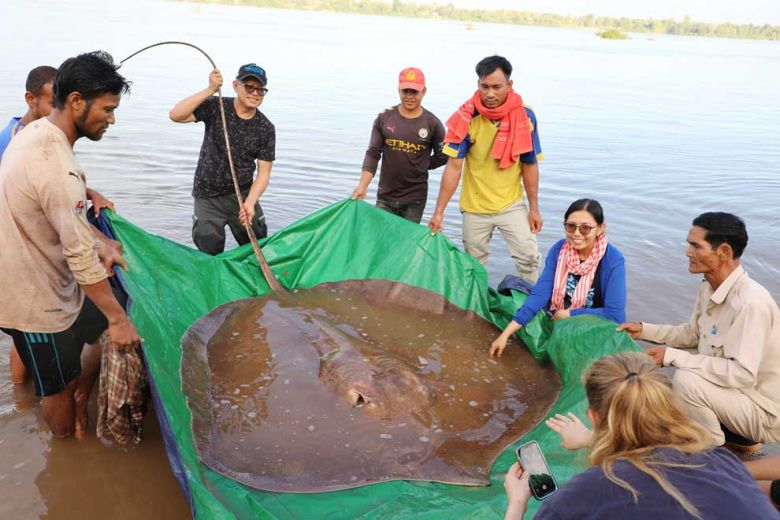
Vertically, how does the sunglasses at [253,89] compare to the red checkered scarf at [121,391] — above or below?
above

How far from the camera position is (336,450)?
2920 mm

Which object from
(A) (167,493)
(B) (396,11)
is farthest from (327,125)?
(B) (396,11)

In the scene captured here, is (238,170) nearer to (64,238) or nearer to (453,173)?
(453,173)

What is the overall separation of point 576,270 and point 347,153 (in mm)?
7908

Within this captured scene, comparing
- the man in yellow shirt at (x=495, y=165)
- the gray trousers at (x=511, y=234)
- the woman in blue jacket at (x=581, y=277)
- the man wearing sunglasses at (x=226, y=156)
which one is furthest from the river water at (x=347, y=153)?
the woman in blue jacket at (x=581, y=277)

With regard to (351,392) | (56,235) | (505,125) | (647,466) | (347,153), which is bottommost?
(351,392)

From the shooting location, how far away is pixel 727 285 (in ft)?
11.5

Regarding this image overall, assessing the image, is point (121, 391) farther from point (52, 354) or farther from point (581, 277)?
point (581, 277)

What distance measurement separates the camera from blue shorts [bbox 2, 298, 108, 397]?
10.2 feet

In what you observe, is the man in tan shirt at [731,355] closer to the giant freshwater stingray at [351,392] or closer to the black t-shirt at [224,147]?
the giant freshwater stingray at [351,392]

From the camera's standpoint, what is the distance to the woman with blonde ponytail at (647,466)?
1.64 m

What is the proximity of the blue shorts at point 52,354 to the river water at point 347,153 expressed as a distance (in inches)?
19.8

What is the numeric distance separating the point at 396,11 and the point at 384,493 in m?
83.8

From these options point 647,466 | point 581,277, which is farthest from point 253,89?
point 647,466
